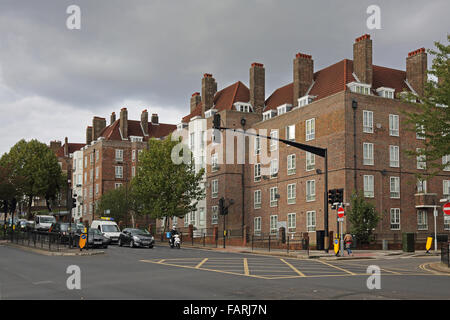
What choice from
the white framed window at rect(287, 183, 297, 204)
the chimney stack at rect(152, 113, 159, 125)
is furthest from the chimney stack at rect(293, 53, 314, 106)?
the chimney stack at rect(152, 113, 159, 125)

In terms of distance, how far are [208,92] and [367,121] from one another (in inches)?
943

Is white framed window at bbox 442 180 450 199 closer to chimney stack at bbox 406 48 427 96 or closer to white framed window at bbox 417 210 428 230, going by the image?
white framed window at bbox 417 210 428 230

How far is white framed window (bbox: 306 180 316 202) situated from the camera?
48.2 m

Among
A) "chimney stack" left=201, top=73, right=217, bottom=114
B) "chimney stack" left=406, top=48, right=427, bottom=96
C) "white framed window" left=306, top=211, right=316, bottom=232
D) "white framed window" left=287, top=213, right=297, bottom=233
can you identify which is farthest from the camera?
"chimney stack" left=201, top=73, right=217, bottom=114

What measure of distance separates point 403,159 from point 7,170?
40980 mm

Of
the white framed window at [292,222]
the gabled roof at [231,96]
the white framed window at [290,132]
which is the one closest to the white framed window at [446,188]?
the white framed window at [292,222]

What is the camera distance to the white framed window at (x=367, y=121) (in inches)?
1820

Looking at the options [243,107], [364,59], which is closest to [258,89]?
[243,107]

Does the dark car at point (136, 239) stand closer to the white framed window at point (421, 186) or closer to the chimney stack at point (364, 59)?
the chimney stack at point (364, 59)

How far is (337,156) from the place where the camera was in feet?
150

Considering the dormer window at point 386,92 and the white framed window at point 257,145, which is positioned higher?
the dormer window at point 386,92

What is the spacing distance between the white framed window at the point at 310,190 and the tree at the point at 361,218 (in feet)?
25.1

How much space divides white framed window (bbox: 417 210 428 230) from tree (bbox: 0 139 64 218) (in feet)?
152
